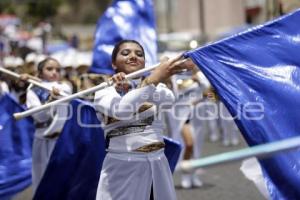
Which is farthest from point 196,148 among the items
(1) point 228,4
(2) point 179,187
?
(1) point 228,4

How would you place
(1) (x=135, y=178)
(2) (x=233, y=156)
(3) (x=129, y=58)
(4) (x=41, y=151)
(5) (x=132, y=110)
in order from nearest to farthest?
(2) (x=233, y=156)
(5) (x=132, y=110)
(1) (x=135, y=178)
(3) (x=129, y=58)
(4) (x=41, y=151)

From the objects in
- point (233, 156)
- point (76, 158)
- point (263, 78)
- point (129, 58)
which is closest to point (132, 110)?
point (129, 58)

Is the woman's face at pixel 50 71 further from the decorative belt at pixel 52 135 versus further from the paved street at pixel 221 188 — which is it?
the paved street at pixel 221 188

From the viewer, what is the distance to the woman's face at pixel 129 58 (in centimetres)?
485

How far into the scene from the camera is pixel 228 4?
4550cm

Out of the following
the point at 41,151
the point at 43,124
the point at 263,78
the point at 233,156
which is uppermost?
the point at 263,78

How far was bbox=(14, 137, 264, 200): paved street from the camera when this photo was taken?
7.87 metres

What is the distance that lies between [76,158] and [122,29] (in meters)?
2.56

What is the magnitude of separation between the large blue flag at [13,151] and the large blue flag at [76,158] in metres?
0.40

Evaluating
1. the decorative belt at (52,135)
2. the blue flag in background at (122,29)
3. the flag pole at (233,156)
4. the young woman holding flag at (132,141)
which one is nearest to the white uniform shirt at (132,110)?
the young woman holding flag at (132,141)

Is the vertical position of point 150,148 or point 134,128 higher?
point 134,128

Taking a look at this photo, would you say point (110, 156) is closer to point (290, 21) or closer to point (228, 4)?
point (290, 21)

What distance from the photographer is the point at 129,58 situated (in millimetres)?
4855

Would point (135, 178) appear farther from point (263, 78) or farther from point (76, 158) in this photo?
point (76, 158)
